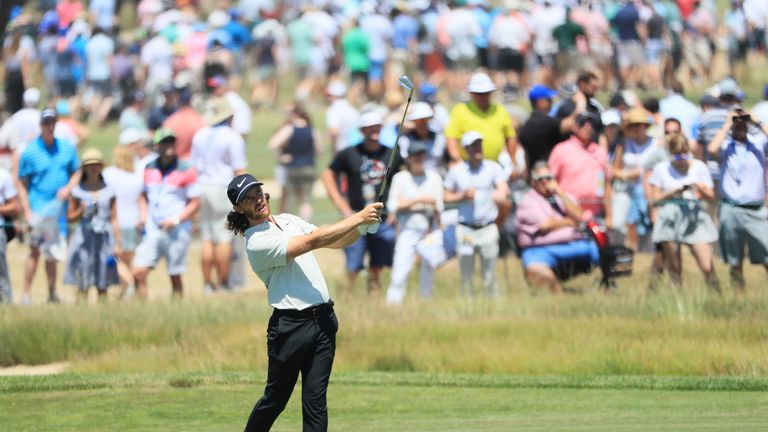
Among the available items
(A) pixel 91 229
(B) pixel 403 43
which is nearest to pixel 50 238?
(A) pixel 91 229

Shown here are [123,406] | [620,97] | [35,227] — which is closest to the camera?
[123,406]

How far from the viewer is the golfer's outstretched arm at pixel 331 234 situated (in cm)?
891

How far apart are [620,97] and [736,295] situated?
15.9ft

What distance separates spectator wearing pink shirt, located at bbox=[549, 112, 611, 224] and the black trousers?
737 centimetres

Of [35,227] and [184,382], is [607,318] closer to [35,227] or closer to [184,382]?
[184,382]

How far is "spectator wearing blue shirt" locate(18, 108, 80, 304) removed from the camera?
1703cm

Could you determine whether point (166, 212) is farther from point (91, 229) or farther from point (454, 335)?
point (454, 335)

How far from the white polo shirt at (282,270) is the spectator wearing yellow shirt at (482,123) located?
7574 mm

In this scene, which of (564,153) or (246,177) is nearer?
(246,177)

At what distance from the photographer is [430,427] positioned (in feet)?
34.9

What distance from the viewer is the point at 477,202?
1590 cm

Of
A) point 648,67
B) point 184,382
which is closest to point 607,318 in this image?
point 184,382

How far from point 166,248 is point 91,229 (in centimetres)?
77

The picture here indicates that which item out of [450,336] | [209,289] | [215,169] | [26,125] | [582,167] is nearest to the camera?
[450,336]
